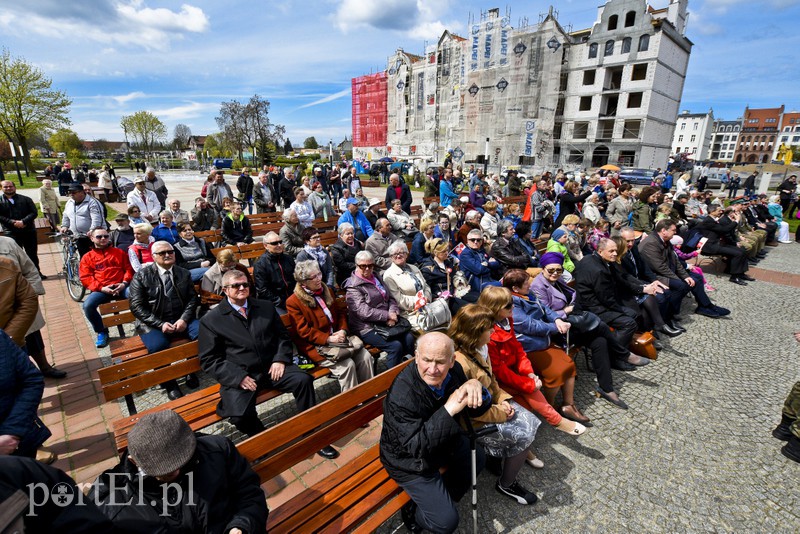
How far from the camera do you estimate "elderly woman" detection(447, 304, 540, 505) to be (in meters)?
2.83

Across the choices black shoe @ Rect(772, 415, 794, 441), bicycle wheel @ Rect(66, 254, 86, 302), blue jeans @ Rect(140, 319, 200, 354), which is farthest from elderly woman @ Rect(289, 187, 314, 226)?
black shoe @ Rect(772, 415, 794, 441)

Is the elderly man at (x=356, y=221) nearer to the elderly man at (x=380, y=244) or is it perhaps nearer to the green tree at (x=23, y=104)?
the elderly man at (x=380, y=244)

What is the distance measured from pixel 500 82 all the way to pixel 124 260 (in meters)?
39.3

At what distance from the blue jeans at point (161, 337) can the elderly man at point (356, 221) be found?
12.4 ft

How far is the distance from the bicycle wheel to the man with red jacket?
2.06 meters

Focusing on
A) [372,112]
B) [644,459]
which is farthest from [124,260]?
[372,112]

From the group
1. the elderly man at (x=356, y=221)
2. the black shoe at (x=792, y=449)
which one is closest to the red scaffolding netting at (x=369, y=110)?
the elderly man at (x=356, y=221)

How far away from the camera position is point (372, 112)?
53719 mm

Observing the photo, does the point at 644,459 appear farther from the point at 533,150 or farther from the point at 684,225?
the point at 533,150

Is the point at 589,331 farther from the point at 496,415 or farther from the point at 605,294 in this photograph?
the point at 496,415

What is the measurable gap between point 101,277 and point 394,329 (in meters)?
3.93

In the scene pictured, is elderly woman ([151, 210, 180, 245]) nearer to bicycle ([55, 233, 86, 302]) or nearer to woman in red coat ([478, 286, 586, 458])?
bicycle ([55, 233, 86, 302])

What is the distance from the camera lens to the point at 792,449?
11.0ft

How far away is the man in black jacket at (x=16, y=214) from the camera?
22.0 feet
